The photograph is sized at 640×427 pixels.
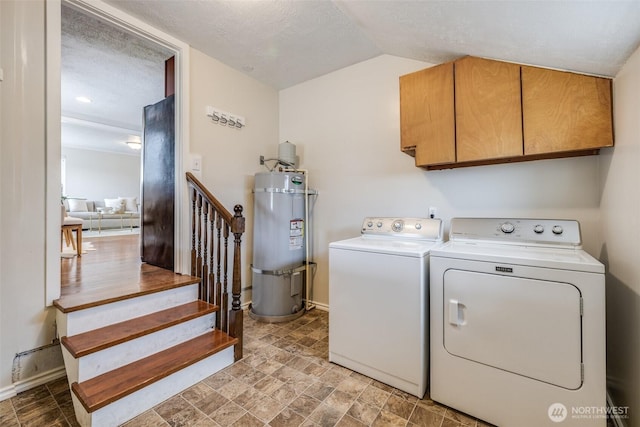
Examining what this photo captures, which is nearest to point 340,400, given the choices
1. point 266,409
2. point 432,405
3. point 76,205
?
point 266,409

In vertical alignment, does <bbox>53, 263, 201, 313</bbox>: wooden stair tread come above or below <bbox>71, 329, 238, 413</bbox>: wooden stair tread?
above

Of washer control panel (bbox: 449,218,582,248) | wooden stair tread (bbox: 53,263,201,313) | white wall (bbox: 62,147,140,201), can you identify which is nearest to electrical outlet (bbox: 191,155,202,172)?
wooden stair tread (bbox: 53,263,201,313)

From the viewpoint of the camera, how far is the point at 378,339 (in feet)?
5.78

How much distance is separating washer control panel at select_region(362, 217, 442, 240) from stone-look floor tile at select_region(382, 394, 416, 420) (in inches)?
42.7

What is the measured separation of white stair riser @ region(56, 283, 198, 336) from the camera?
5.27 feet

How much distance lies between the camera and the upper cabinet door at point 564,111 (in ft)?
4.79

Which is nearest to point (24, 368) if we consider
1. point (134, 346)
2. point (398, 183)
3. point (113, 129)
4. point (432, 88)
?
point (134, 346)

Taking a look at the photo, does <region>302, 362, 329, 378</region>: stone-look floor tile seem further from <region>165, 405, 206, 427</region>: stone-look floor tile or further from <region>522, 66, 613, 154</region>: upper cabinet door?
<region>522, 66, 613, 154</region>: upper cabinet door

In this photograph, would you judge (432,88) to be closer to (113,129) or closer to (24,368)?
(24,368)

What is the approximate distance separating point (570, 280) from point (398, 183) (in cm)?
148

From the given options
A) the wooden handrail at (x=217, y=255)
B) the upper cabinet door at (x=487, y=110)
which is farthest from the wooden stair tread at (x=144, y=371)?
the upper cabinet door at (x=487, y=110)

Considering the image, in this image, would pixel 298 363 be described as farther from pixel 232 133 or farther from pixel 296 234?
pixel 232 133

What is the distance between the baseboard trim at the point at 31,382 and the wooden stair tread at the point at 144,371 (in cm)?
53

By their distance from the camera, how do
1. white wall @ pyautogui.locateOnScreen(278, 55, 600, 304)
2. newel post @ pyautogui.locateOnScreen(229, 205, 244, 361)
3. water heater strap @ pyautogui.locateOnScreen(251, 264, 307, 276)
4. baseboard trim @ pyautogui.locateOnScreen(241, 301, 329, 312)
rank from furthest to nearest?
baseboard trim @ pyautogui.locateOnScreen(241, 301, 329, 312), water heater strap @ pyautogui.locateOnScreen(251, 264, 307, 276), newel post @ pyautogui.locateOnScreen(229, 205, 244, 361), white wall @ pyautogui.locateOnScreen(278, 55, 600, 304)
